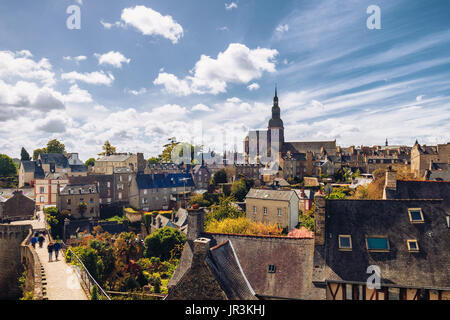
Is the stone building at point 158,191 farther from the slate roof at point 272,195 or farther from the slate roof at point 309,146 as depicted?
the slate roof at point 309,146

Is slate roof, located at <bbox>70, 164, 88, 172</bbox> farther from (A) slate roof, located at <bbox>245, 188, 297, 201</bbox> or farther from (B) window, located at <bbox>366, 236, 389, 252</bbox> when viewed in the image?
(B) window, located at <bbox>366, 236, 389, 252</bbox>

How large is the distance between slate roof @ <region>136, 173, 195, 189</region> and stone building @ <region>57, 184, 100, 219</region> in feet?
29.5

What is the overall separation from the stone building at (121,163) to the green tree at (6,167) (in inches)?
864

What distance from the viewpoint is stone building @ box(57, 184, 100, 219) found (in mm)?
46156

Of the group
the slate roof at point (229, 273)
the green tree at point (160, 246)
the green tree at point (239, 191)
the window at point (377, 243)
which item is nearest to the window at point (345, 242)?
the window at point (377, 243)

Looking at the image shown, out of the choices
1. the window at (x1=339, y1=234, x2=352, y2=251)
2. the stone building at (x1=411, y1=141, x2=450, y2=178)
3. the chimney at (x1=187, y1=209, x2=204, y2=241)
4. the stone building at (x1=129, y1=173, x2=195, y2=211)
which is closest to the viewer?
the window at (x1=339, y1=234, x2=352, y2=251)

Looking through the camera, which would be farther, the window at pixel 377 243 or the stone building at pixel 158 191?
the stone building at pixel 158 191

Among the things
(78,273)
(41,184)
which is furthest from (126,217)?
(78,273)

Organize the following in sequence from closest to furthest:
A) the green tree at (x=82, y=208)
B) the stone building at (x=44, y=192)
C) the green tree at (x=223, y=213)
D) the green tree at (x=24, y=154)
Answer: the green tree at (x=223, y=213), the green tree at (x=82, y=208), the stone building at (x=44, y=192), the green tree at (x=24, y=154)

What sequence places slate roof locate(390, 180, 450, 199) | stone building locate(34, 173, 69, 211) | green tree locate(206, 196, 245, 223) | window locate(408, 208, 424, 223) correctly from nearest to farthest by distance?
window locate(408, 208, 424, 223) → slate roof locate(390, 180, 450, 199) → green tree locate(206, 196, 245, 223) → stone building locate(34, 173, 69, 211)

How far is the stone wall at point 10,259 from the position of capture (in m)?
25.5

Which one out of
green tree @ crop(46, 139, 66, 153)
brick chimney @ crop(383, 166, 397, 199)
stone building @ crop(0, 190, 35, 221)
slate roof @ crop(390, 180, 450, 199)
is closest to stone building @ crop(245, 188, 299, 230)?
brick chimney @ crop(383, 166, 397, 199)

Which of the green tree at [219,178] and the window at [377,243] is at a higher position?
the green tree at [219,178]

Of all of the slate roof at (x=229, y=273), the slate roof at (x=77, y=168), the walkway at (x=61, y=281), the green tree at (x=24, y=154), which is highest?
the green tree at (x=24, y=154)
